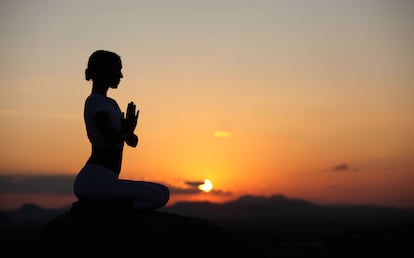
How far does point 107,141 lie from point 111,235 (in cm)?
128

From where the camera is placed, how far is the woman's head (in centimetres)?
980

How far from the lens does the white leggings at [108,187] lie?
376 inches

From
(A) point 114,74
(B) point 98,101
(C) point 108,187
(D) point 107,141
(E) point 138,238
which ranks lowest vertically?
(E) point 138,238

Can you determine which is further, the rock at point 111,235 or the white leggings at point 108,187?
the white leggings at point 108,187

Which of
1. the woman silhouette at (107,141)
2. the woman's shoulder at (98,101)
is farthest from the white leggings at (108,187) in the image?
the woman's shoulder at (98,101)

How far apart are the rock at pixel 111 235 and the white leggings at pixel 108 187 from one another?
0.18 m

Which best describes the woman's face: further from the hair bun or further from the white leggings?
the white leggings

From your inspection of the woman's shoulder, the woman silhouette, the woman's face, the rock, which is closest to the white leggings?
the woman silhouette

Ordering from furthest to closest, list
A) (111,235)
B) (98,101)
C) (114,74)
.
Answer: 1. (114,74)
2. (98,101)
3. (111,235)

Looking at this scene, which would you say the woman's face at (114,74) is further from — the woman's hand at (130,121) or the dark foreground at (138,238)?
the dark foreground at (138,238)

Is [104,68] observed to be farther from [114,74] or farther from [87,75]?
[87,75]

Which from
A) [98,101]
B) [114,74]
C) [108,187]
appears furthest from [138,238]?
[114,74]

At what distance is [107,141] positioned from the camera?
956cm

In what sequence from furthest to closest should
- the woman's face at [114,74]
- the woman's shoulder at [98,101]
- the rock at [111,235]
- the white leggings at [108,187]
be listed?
1. the woman's face at [114,74]
2. the woman's shoulder at [98,101]
3. the white leggings at [108,187]
4. the rock at [111,235]
